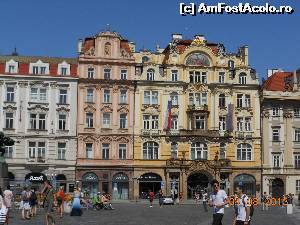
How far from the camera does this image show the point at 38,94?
215 ft

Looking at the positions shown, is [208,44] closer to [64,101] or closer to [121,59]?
[121,59]

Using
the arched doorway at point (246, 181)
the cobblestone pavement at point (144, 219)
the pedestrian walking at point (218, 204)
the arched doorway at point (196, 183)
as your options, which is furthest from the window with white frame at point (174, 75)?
the pedestrian walking at point (218, 204)

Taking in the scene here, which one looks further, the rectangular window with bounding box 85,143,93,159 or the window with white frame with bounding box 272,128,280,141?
the window with white frame with bounding box 272,128,280,141

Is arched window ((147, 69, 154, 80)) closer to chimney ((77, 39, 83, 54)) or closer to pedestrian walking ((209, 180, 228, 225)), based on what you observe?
chimney ((77, 39, 83, 54))

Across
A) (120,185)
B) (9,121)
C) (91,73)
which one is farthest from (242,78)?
(9,121)

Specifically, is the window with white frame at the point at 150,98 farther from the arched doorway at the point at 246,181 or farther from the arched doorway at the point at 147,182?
the arched doorway at the point at 246,181

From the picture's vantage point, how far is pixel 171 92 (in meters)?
68.8

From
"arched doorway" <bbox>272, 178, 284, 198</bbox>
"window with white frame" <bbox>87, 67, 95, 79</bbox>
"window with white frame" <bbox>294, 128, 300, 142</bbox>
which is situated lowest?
"arched doorway" <bbox>272, 178, 284, 198</bbox>

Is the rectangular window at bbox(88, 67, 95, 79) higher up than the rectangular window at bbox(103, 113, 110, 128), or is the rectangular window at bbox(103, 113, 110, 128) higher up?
the rectangular window at bbox(88, 67, 95, 79)

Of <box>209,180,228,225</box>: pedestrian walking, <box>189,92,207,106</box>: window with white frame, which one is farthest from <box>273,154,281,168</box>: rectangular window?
<box>209,180,228,225</box>: pedestrian walking

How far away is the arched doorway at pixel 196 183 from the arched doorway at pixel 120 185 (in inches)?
266

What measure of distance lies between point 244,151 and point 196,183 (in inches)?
251

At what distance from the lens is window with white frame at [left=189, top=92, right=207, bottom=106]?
226ft

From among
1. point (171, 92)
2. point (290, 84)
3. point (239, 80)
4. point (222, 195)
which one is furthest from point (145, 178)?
point (222, 195)
